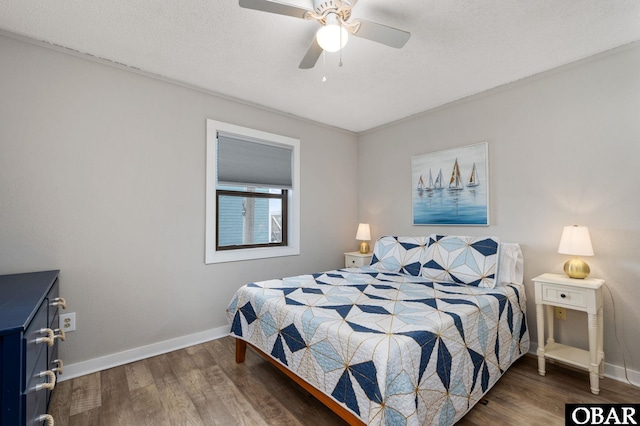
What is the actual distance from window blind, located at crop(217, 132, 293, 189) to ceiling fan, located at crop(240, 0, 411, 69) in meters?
1.62

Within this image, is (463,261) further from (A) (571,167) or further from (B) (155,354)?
(B) (155,354)

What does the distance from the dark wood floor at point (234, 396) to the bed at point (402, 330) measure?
16cm

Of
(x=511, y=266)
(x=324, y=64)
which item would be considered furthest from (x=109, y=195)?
(x=511, y=266)

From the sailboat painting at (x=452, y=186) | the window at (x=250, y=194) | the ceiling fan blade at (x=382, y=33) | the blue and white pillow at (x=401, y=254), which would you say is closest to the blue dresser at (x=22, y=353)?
the window at (x=250, y=194)

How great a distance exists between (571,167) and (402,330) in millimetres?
2129

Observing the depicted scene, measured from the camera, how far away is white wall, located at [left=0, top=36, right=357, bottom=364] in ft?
6.68

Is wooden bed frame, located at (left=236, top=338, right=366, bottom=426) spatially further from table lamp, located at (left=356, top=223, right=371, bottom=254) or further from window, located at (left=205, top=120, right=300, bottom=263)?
table lamp, located at (left=356, top=223, right=371, bottom=254)

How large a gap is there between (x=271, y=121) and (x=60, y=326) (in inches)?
103

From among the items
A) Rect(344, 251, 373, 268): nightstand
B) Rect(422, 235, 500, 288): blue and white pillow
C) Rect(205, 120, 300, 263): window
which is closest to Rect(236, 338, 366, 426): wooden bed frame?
Rect(205, 120, 300, 263): window

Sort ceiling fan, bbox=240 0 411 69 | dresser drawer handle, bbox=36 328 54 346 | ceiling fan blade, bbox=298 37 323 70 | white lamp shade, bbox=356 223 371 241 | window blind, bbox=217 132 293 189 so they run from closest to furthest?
1. dresser drawer handle, bbox=36 328 54 346
2. ceiling fan, bbox=240 0 411 69
3. ceiling fan blade, bbox=298 37 323 70
4. window blind, bbox=217 132 293 189
5. white lamp shade, bbox=356 223 371 241

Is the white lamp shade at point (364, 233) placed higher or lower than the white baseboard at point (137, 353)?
higher

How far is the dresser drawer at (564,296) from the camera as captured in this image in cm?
203

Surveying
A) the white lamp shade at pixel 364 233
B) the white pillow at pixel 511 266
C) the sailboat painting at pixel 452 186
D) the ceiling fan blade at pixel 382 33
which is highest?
the ceiling fan blade at pixel 382 33

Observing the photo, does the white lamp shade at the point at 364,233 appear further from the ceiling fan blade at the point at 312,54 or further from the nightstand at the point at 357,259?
the ceiling fan blade at the point at 312,54
